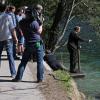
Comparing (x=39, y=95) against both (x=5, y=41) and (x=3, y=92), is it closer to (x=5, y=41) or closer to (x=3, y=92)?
(x=3, y=92)

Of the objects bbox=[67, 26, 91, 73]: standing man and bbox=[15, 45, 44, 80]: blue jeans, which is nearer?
bbox=[15, 45, 44, 80]: blue jeans

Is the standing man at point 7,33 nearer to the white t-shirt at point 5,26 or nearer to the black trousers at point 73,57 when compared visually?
the white t-shirt at point 5,26

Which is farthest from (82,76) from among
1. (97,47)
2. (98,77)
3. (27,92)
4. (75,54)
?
(97,47)

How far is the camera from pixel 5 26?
444 inches

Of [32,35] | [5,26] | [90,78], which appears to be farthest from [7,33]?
[90,78]

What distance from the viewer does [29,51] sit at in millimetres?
10688

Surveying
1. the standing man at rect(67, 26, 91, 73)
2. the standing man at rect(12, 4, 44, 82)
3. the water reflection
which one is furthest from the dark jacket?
the standing man at rect(12, 4, 44, 82)

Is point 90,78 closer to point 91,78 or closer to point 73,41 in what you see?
point 91,78

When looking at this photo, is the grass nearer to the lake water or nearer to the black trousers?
the lake water

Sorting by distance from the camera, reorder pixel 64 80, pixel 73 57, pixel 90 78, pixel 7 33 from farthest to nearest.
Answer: pixel 90 78
pixel 73 57
pixel 64 80
pixel 7 33

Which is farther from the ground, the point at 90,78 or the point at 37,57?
the point at 37,57

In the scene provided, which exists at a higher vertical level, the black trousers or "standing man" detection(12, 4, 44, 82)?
"standing man" detection(12, 4, 44, 82)

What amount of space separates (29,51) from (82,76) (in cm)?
864

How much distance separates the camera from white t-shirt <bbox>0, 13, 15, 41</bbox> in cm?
1118
